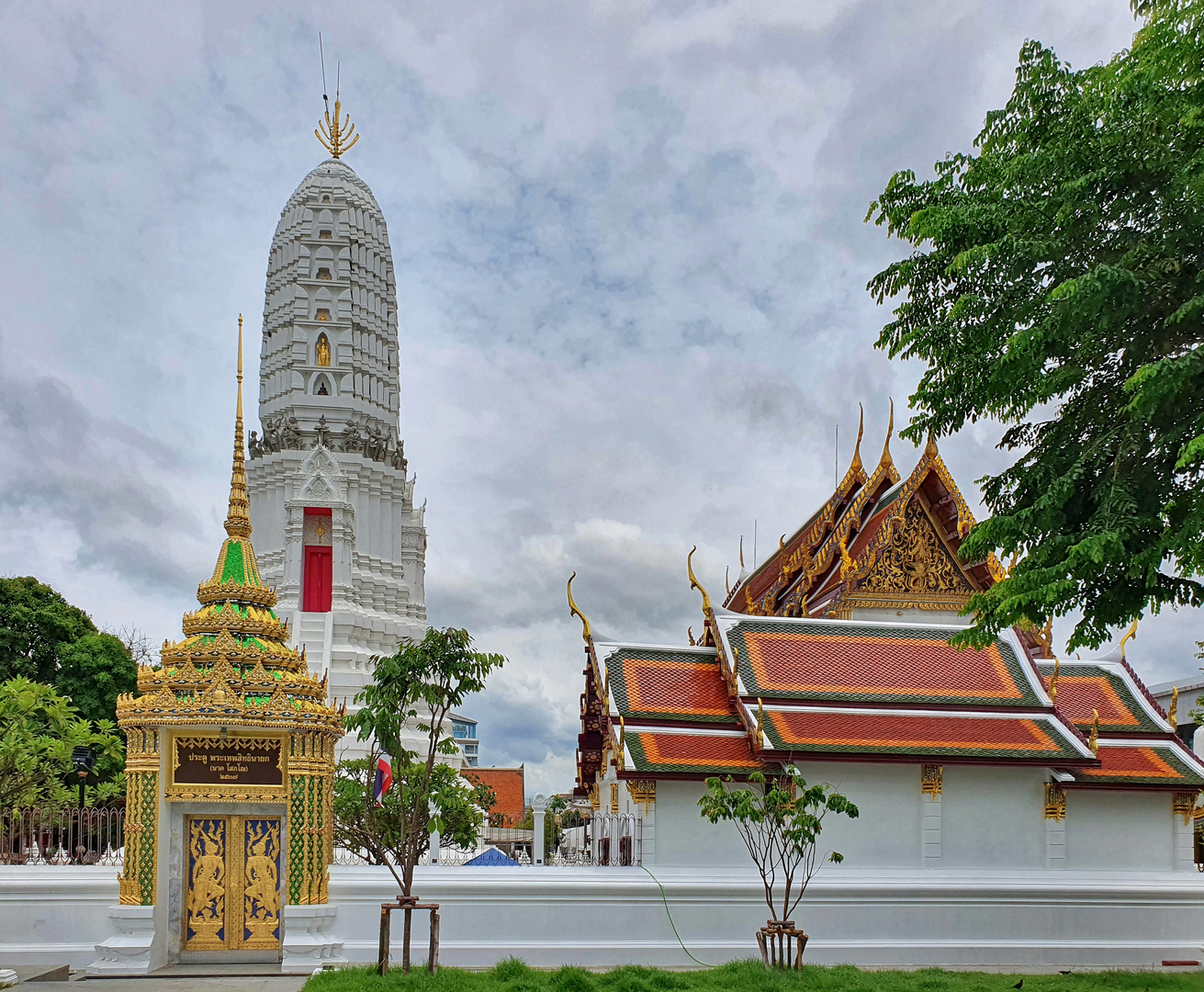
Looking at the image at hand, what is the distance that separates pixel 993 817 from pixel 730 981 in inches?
222

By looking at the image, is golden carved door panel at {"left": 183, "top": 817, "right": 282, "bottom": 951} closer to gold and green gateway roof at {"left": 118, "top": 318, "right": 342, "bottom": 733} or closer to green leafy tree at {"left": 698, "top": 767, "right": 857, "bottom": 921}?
gold and green gateway roof at {"left": 118, "top": 318, "right": 342, "bottom": 733}

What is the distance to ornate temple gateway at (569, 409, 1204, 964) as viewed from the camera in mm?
15102

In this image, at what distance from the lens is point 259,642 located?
13.7m

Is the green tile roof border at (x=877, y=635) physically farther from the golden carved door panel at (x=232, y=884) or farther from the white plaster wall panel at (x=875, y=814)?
the golden carved door panel at (x=232, y=884)

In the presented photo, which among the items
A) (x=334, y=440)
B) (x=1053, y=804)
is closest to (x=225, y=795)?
(x=1053, y=804)

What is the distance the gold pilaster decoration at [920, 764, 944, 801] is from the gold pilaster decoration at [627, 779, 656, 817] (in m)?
4.07

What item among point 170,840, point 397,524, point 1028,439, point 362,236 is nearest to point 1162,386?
point 1028,439

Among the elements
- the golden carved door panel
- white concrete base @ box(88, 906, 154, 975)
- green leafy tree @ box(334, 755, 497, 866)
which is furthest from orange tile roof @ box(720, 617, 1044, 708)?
white concrete base @ box(88, 906, 154, 975)

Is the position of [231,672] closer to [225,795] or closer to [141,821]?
[225,795]

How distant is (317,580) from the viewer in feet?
132

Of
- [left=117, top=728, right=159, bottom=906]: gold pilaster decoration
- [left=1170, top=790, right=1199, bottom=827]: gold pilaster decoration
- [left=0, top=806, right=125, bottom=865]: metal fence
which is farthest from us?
[left=1170, top=790, right=1199, bottom=827]: gold pilaster decoration

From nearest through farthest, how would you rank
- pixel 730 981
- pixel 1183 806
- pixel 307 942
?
pixel 730 981 → pixel 307 942 → pixel 1183 806

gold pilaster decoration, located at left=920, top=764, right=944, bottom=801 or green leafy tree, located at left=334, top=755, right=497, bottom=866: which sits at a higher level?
gold pilaster decoration, located at left=920, top=764, right=944, bottom=801

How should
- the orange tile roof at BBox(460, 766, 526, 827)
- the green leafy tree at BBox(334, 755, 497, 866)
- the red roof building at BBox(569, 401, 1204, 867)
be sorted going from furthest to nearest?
the orange tile roof at BBox(460, 766, 526, 827)
the green leafy tree at BBox(334, 755, 497, 866)
the red roof building at BBox(569, 401, 1204, 867)
